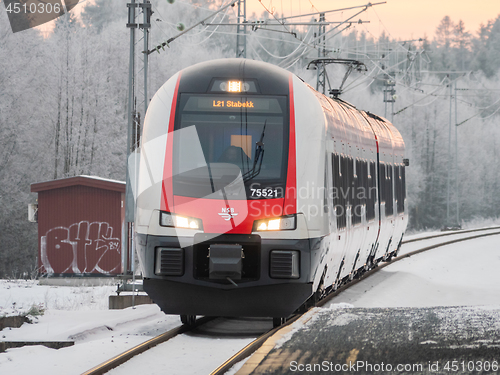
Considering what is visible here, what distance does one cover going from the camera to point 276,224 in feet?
28.3

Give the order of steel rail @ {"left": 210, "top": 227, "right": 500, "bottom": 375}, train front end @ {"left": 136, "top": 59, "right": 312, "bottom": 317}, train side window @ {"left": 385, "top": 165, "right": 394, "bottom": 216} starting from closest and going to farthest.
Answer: steel rail @ {"left": 210, "top": 227, "right": 500, "bottom": 375} → train front end @ {"left": 136, "top": 59, "right": 312, "bottom": 317} → train side window @ {"left": 385, "top": 165, "right": 394, "bottom": 216}

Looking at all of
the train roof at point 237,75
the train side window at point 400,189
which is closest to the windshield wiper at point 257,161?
the train roof at point 237,75

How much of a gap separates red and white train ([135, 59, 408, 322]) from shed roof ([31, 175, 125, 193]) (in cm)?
1348

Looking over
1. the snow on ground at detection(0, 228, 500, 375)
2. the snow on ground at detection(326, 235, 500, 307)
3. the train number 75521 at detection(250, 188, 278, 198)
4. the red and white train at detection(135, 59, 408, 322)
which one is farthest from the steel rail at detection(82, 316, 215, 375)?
the snow on ground at detection(326, 235, 500, 307)

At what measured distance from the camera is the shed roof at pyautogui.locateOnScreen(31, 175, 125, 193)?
73.9ft

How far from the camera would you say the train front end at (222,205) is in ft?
28.1

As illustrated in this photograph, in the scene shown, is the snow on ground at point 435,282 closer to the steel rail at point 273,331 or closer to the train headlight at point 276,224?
the steel rail at point 273,331

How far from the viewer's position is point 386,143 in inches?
672

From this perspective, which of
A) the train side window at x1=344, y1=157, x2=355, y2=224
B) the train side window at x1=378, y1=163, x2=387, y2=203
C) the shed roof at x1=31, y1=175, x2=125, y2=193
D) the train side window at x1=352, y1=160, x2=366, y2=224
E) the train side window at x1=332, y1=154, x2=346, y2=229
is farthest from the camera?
the shed roof at x1=31, y1=175, x2=125, y2=193

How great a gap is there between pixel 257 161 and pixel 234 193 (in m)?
0.51

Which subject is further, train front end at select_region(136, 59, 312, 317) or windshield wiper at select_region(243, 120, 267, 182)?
windshield wiper at select_region(243, 120, 267, 182)

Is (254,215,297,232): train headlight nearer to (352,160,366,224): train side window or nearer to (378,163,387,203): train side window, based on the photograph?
(352,160,366,224): train side window

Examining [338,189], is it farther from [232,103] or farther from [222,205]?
[222,205]

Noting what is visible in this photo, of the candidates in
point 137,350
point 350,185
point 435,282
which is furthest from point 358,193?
point 137,350
